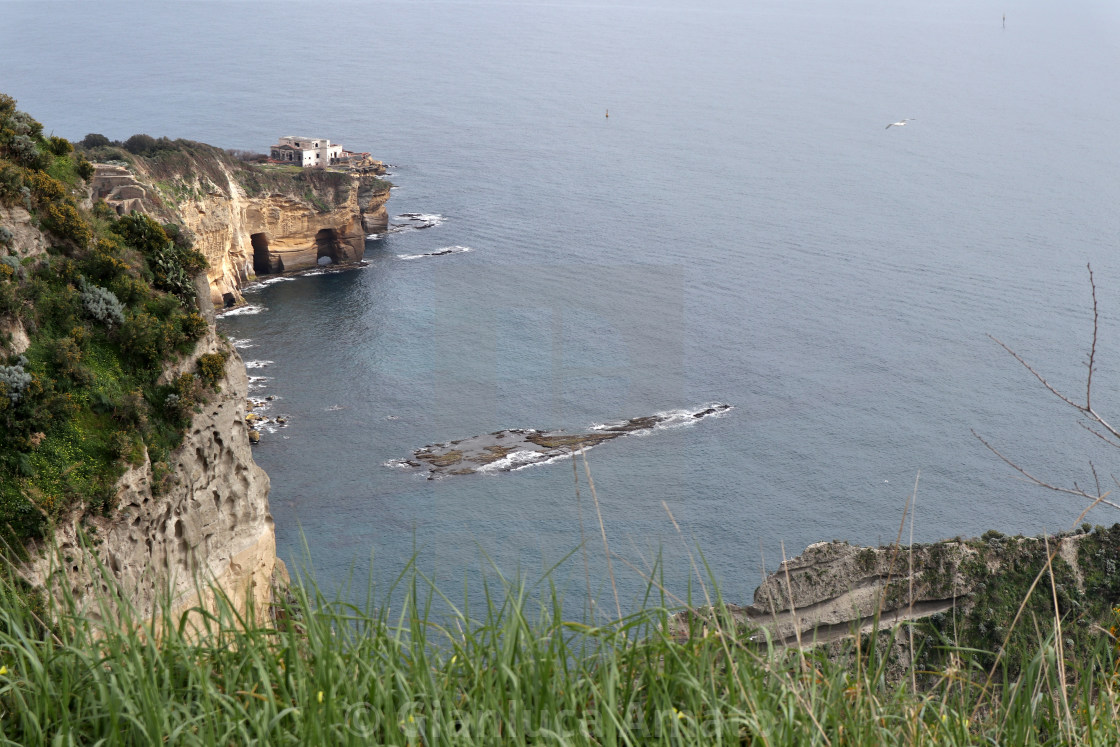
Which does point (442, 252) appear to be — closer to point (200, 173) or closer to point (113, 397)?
point (200, 173)

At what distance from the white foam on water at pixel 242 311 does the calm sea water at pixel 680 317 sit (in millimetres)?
542

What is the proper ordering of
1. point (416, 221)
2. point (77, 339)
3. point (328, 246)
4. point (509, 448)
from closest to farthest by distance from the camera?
point (77, 339) → point (509, 448) → point (328, 246) → point (416, 221)

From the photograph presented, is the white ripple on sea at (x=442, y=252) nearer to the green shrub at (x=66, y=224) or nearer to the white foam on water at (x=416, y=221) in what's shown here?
the white foam on water at (x=416, y=221)

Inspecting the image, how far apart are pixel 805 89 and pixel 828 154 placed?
49.4 meters

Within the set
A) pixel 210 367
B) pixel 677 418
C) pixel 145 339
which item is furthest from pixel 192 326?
pixel 677 418

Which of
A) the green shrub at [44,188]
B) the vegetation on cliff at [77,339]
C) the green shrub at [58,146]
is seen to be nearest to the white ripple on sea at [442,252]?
the green shrub at [58,146]

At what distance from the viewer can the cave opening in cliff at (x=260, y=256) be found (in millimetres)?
86625

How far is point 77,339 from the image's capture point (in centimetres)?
2312

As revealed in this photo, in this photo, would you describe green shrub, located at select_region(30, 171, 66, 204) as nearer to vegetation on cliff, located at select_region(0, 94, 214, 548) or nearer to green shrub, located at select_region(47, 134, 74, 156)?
vegetation on cliff, located at select_region(0, 94, 214, 548)

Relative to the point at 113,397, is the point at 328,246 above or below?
below

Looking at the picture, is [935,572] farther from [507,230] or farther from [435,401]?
[507,230]

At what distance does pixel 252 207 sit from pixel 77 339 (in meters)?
61.7

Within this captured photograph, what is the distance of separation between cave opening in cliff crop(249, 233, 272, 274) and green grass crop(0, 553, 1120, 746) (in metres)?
84.4

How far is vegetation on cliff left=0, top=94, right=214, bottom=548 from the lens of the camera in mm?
21047
